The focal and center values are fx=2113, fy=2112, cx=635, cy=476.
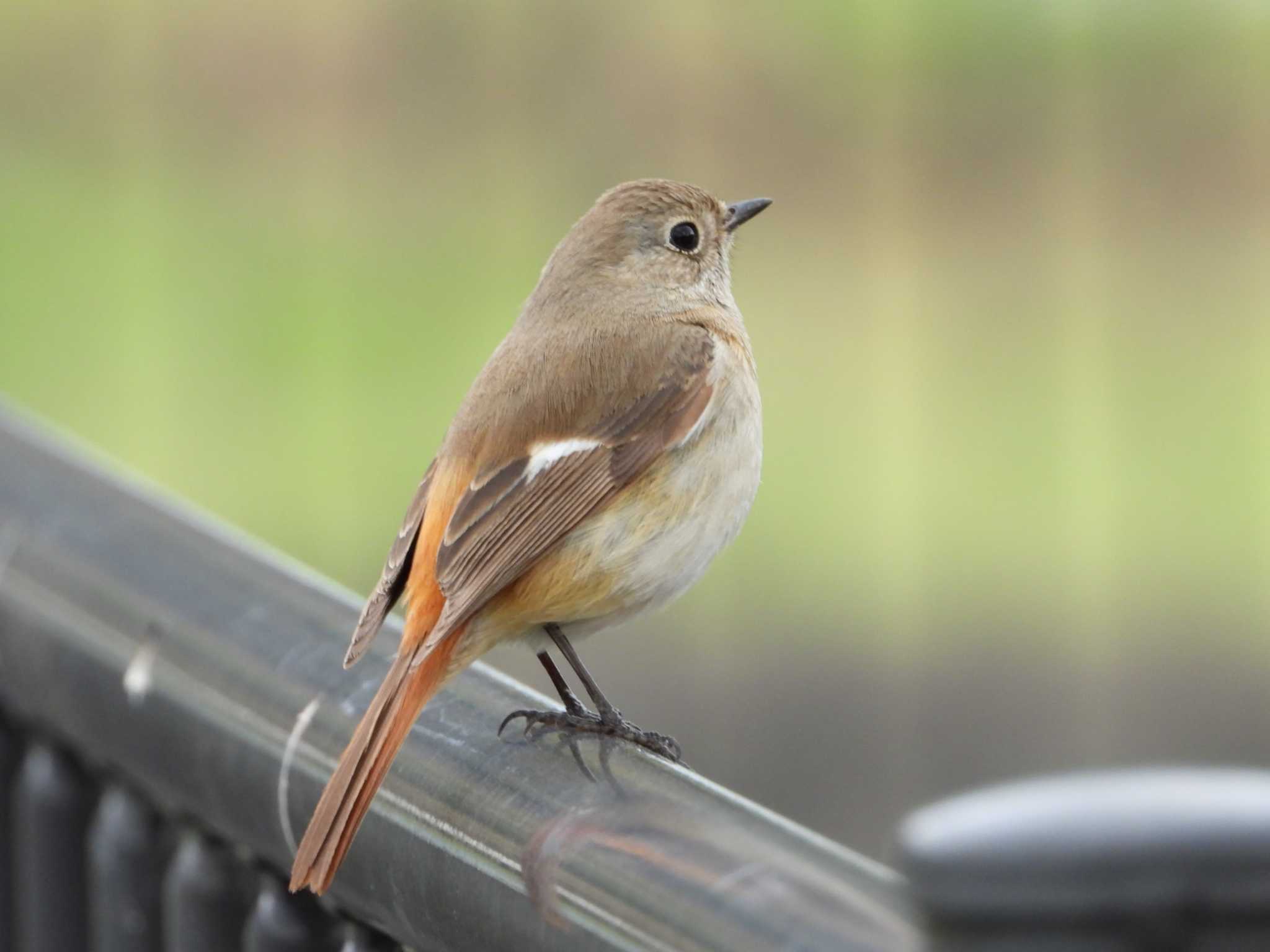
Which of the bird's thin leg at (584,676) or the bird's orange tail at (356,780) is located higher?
the bird's orange tail at (356,780)

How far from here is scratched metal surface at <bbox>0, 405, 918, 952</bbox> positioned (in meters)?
1.42

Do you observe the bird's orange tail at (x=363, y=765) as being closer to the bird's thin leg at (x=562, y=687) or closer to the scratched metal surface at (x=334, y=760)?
the scratched metal surface at (x=334, y=760)

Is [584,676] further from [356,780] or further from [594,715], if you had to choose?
[356,780]

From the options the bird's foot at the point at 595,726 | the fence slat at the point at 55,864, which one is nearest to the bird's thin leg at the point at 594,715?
the bird's foot at the point at 595,726

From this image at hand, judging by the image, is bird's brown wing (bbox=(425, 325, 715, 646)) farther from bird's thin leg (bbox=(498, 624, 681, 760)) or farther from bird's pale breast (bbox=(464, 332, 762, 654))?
bird's thin leg (bbox=(498, 624, 681, 760))

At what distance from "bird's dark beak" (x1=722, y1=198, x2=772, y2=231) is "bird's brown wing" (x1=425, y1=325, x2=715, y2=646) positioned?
604mm

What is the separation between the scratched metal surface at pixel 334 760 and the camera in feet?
4.66

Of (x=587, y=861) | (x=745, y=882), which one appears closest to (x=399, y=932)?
(x=587, y=861)

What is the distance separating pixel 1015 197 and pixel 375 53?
174cm

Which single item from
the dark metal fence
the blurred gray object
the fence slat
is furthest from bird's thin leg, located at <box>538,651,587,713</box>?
the blurred gray object

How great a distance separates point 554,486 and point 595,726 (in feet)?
1.59

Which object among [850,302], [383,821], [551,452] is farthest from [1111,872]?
[850,302]

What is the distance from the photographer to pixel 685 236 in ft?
12.0

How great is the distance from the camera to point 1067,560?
18.2 ft
